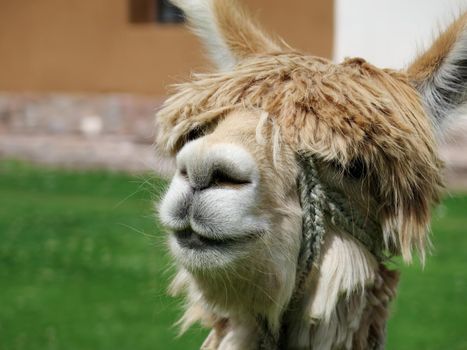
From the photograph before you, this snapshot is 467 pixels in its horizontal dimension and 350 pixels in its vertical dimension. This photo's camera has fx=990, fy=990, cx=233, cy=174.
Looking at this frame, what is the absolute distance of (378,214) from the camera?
10.8 feet

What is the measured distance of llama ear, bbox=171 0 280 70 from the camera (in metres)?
3.78

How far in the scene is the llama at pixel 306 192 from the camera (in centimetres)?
298

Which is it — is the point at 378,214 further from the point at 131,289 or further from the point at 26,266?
the point at 26,266

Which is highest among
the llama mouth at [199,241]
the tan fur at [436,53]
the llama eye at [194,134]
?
the tan fur at [436,53]

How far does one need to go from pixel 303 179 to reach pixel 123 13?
1289 centimetres

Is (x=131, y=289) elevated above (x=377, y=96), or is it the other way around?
(x=377, y=96)

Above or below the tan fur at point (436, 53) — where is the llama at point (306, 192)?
below

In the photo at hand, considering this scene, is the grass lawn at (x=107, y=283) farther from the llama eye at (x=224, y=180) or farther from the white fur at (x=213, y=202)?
the llama eye at (x=224, y=180)

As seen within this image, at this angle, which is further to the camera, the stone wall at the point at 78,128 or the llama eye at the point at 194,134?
the stone wall at the point at 78,128

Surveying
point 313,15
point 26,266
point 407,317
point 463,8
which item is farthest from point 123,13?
point 463,8

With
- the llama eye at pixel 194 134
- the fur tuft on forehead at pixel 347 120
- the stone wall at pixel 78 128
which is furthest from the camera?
the stone wall at pixel 78 128

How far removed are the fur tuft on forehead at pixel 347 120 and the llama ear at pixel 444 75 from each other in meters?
0.07

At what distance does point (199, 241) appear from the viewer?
9.84 feet

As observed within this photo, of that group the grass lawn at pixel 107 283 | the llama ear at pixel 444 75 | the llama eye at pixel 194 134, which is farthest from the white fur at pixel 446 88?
the grass lawn at pixel 107 283
